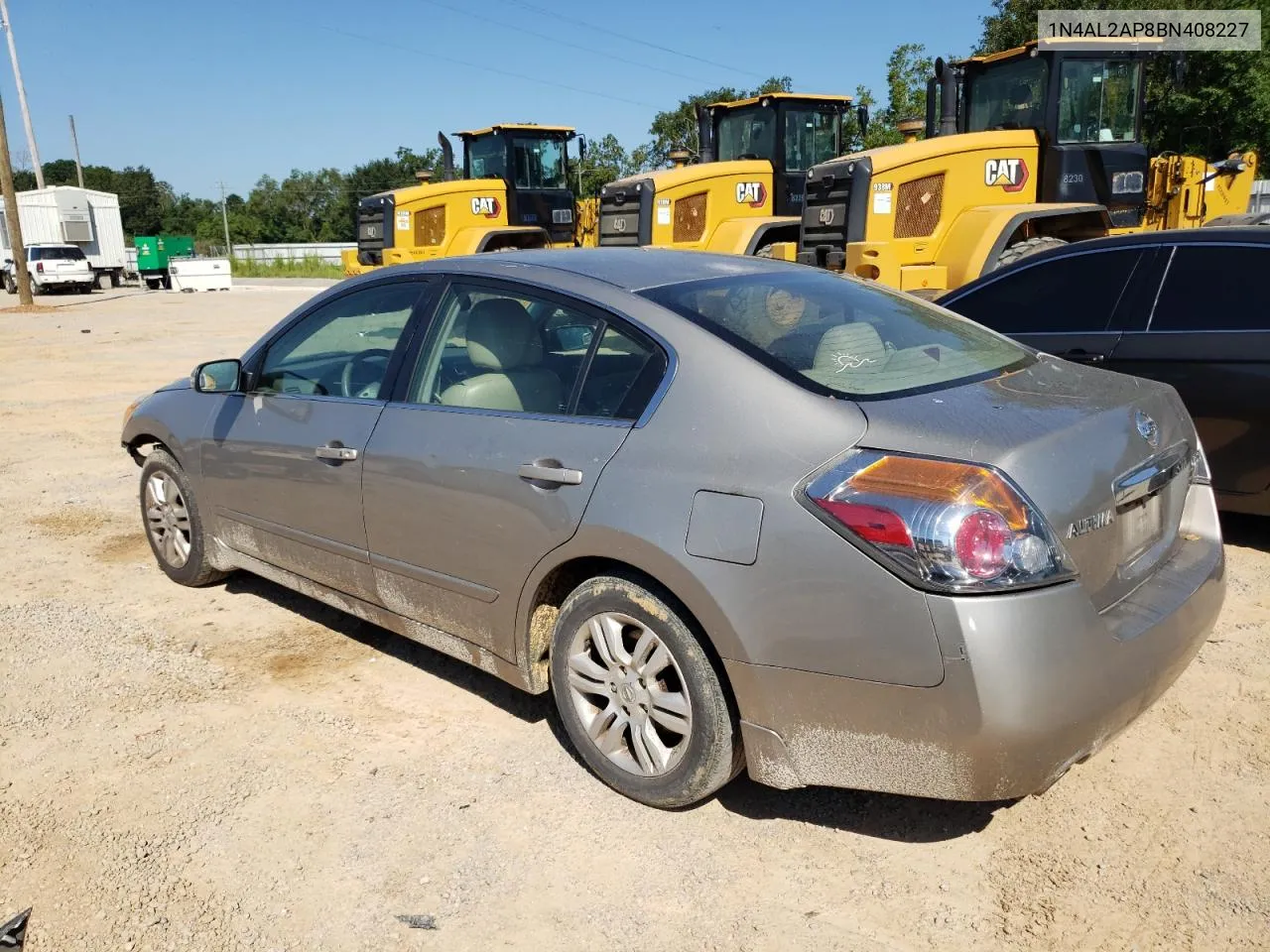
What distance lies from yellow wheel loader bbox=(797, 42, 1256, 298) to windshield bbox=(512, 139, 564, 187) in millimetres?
9146

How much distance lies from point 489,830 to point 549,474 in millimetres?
1026

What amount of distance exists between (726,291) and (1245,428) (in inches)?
113

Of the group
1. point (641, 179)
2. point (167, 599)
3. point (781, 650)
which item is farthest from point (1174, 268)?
point (641, 179)

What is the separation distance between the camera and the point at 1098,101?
10219 mm

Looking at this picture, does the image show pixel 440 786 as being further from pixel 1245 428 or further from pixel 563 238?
pixel 563 238

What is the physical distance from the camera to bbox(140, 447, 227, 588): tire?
4.66m

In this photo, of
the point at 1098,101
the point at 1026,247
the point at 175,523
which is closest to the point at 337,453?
the point at 175,523

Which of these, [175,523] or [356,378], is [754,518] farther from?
[175,523]

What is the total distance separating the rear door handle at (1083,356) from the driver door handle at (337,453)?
3462 millimetres

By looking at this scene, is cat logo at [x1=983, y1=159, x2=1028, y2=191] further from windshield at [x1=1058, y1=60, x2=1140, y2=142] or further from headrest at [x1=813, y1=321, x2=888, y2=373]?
headrest at [x1=813, y1=321, x2=888, y2=373]

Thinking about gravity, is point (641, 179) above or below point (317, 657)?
above

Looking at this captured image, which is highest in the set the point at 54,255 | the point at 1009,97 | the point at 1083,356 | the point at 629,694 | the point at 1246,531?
the point at 1009,97

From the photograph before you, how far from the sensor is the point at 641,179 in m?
14.5

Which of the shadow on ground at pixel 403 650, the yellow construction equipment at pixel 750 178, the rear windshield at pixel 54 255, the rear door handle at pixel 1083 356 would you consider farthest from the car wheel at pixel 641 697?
the rear windshield at pixel 54 255
